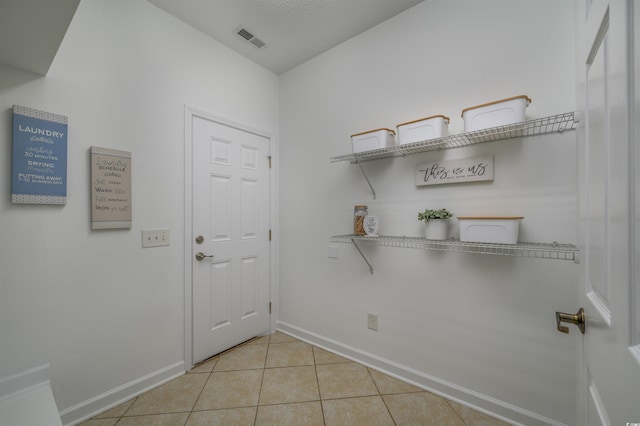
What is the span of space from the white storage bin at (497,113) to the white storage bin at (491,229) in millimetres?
498

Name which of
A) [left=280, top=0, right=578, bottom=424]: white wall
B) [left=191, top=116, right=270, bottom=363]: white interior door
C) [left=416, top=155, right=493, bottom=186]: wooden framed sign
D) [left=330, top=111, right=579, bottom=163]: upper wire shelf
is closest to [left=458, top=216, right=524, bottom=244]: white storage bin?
[left=280, top=0, right=578, bottom=424]: white wall

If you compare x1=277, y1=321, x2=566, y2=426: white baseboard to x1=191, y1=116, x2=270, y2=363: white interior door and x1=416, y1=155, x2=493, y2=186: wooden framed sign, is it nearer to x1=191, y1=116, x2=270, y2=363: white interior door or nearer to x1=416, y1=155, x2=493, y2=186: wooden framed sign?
x1=191, y1=116, x2=270, y2=363: white interior door

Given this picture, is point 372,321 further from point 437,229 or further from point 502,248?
point 502,248

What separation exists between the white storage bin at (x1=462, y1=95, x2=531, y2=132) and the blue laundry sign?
2270mm

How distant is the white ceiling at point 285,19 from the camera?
6.23 feet

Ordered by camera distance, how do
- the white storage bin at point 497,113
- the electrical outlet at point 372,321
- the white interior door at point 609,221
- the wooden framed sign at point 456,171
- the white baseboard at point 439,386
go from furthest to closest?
1. the electrical outlet at point 372,321
2. the wooden framed sign at point 456,171
3. the white baseboard at point 439,386
4. the white storage bin at point 497,113
5. the white interior door at point 609,221

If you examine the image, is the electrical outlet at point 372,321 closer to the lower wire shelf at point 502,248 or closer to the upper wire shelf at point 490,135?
the lower wire shelf at point 502,248

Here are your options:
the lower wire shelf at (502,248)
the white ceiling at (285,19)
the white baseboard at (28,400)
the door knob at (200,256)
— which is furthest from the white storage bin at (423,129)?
the white baseboard at (28,400)

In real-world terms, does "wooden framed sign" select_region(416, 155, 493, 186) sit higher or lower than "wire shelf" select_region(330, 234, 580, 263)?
higher

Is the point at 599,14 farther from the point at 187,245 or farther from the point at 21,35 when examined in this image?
the point at 187,245

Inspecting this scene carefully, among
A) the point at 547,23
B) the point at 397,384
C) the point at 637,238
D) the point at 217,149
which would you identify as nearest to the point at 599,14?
the point at 637,238

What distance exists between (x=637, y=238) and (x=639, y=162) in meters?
0.12

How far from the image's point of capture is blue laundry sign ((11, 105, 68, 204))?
4.45 feet

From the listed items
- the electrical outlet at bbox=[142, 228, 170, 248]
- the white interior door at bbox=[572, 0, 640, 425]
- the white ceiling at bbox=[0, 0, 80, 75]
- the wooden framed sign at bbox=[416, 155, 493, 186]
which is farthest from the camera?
the electrical outlet at bbox=[142, 228, 170, 248]
